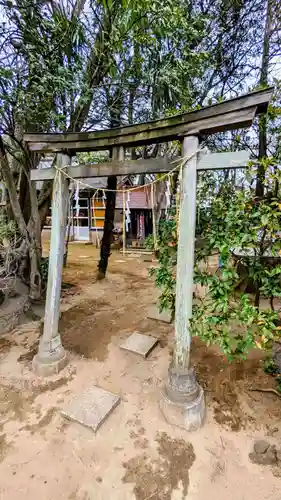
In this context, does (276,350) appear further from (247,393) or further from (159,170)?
(159,170)

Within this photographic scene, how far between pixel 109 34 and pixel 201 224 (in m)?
2.90

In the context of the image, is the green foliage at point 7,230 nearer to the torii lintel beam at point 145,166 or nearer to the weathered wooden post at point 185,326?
the torii lintel beam at point 145,166

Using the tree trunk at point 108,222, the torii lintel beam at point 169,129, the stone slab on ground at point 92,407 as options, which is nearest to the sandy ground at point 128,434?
the stone slab on ground at point 92,407

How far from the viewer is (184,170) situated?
82.8 inches

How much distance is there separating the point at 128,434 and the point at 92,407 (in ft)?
1.37

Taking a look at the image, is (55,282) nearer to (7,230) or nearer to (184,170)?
(7,230)

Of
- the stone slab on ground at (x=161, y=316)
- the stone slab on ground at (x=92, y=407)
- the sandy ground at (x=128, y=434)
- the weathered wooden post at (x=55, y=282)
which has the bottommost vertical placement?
the sandy ground at (x=128, y=434)

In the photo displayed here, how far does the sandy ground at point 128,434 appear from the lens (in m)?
1.65

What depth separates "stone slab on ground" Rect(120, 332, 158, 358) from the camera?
312 centimetres

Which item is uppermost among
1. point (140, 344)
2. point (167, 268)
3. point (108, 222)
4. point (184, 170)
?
point (184, 170)

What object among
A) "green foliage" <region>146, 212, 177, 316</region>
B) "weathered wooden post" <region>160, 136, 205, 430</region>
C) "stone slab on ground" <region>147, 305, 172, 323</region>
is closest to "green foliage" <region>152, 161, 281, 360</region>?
"weathered wooden post" <region>160, 136, 205, 430</region>

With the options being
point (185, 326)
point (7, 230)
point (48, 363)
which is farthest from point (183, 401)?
point (7, 230)

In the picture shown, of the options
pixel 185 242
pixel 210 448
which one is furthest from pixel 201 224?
pixel 210 448

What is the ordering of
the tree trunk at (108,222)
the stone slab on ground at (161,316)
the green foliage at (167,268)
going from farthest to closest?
1. the tree trunk at (108,222)
2. the stone slab on ground at (161,316)
3. the green foliage at (167,268)
